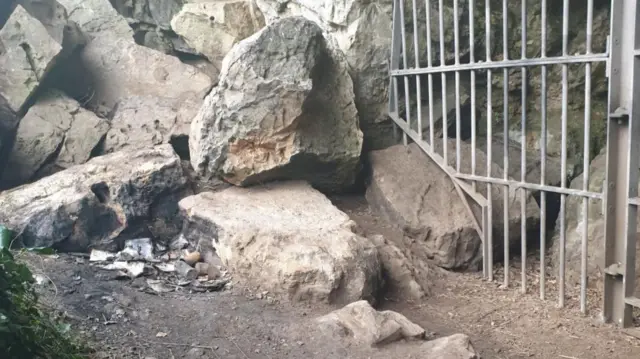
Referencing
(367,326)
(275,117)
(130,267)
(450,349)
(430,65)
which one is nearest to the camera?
(450,349)

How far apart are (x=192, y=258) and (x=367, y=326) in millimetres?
1758

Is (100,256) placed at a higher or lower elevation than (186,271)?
higher

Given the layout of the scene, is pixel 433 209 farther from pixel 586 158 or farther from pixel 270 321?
pixel 270 321

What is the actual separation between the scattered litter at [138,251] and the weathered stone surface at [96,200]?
5.5 inches

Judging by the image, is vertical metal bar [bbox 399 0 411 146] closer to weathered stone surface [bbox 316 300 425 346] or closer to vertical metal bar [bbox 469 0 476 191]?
vertical metal bar [bbox 469 0 476 191]

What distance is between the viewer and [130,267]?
15.1 feet

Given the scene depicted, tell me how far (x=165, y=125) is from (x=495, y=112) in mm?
3333

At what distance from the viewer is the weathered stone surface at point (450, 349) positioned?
133 inches

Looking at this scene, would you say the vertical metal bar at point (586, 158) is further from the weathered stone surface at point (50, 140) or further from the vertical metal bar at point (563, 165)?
the weathered stone surface at point (50, 140)

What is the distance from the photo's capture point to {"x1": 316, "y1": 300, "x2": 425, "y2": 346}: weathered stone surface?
3.65 metres

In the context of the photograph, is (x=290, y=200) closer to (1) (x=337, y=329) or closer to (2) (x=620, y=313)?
(1) (x=337, y=329)

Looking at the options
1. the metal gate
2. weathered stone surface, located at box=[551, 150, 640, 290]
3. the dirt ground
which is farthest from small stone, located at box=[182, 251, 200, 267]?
weathered stone surface, located at box=[551, 150, 640, 290]

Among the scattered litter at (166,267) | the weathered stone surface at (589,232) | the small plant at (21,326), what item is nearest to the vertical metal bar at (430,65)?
the weathered stone surface at (589,232)

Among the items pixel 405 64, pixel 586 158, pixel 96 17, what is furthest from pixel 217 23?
pixel 586 158
